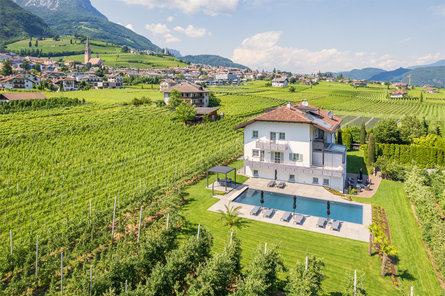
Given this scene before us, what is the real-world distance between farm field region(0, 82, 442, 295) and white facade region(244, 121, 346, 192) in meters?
4.65

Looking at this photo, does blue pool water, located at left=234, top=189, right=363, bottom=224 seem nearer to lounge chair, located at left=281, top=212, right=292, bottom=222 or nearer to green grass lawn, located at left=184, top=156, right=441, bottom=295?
lounge chair, located at left=281, top=212, right=292, bottom=222

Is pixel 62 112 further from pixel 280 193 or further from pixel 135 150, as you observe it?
pixel 280 193

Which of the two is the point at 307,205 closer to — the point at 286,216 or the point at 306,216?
the point at 306,216

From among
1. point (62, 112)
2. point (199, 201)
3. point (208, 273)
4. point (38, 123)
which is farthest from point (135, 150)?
point (62, 112)

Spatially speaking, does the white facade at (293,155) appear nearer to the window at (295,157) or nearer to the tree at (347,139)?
the window at (295,157)

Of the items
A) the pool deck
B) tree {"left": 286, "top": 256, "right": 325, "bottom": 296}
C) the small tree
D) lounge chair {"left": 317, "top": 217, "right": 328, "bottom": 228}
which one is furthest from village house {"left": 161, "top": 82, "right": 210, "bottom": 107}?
tree {"left": 286, "top": 256, "right": 325, "bottom": 296}

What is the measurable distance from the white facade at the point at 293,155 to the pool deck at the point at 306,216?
118 centimetres

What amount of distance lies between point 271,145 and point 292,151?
2342 mm

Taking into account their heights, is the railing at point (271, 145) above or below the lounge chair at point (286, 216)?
above

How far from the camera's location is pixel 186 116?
2135 inches

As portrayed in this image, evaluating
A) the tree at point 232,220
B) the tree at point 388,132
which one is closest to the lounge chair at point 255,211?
the tree at point 232,220

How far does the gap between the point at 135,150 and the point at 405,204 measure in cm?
3043

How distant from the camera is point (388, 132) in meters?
40.2

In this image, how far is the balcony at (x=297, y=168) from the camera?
93.7 ft
